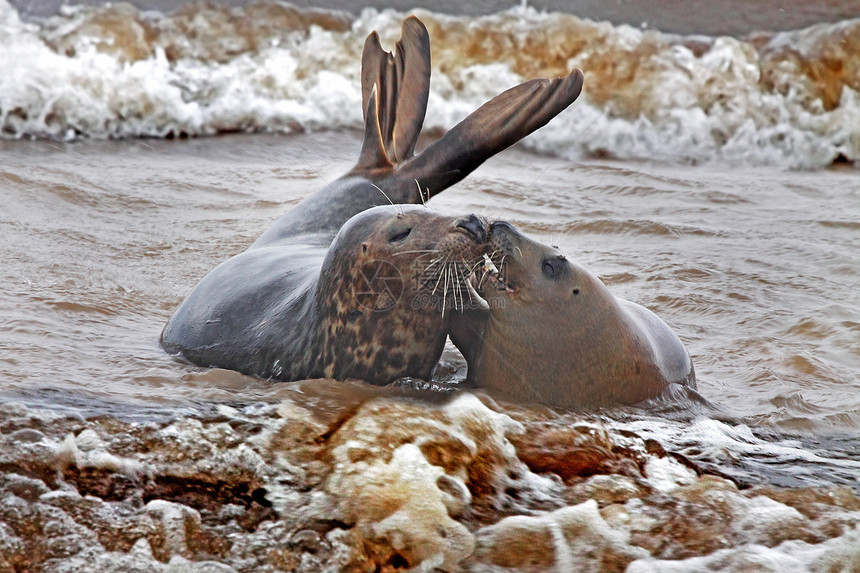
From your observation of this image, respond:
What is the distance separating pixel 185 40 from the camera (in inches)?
420

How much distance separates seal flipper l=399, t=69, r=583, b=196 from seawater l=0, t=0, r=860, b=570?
114 centimetres

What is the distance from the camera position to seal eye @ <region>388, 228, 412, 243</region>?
3694mm

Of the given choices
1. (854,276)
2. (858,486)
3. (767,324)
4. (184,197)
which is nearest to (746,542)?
(858,486)

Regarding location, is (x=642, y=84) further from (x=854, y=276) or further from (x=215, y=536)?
(x=215, y=536)

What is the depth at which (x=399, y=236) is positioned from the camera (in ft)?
12.2

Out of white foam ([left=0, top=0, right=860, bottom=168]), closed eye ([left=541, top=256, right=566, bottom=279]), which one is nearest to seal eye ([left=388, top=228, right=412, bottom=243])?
closed eye ([left=541, top=256, right=566, bottom=279])

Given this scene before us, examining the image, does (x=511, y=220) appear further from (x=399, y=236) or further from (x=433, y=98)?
(x=433, y=98)

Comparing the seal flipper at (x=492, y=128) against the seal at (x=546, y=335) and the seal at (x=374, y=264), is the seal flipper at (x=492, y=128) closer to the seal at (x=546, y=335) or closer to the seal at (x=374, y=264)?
the seal at (x=374, y=264)

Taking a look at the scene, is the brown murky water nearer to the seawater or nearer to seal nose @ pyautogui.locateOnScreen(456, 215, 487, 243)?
the seawater

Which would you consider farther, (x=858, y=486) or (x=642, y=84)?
(x=642, y=84)

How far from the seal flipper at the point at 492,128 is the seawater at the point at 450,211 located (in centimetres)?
114

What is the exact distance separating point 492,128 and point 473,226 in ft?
4.17

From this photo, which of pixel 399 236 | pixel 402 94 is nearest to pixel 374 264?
pixel 399 236

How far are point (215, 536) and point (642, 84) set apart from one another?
28.1ft
